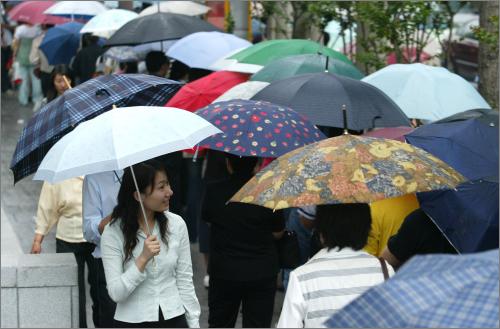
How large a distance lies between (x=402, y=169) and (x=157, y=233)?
129 centimetres

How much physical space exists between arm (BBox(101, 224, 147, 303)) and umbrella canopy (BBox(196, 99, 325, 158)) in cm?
130

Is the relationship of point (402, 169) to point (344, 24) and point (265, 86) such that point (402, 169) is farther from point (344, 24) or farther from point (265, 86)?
point (344, 24)

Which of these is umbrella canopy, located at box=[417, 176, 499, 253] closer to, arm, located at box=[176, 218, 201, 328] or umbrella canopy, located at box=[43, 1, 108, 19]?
arm, located at box=[176, 218, 201, 328]

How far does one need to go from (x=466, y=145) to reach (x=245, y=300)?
1884 mm

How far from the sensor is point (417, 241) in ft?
19.8

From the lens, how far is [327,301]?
14.8 feet

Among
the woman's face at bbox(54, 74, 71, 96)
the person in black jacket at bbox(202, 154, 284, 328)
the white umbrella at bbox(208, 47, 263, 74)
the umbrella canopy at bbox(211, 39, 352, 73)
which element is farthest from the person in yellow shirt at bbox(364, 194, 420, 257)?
the woman's face at bbox(54, 74, 71, 96)

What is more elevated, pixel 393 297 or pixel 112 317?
pixel 393 297

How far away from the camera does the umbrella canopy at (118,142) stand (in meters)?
5.67

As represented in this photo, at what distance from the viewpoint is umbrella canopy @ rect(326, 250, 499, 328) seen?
3.06 meters

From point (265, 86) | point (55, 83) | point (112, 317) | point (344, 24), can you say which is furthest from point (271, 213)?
point (344, 24)

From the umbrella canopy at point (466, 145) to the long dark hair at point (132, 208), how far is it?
4.84ft

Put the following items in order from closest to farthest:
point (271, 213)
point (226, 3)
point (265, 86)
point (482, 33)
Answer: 1. point (271, 213)
2. point (265, 86)
3. point (482, 33)
4. point (226, 3)

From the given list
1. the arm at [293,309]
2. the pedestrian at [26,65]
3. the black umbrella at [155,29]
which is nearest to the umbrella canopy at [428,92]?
the arm at [293,309]
